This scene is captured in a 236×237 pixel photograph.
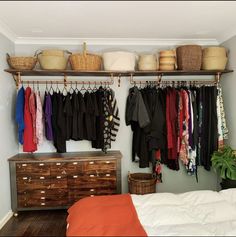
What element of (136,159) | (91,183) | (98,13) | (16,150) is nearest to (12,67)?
(16,150)

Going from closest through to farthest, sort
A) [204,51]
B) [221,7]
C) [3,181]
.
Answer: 1. [221,7]
2. [3,181]
3. [204,51]

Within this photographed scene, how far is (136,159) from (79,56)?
172 centimetres

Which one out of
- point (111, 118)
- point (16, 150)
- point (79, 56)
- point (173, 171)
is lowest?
point (173, 171)

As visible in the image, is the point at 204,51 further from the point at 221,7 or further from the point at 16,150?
the point at 16,150

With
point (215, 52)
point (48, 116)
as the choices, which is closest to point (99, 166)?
point (48, 116)

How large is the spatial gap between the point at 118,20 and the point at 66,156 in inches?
74.0

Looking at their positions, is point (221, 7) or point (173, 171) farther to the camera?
point (173, 171)

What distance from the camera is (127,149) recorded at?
3740mm

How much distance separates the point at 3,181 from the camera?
3.05 metres

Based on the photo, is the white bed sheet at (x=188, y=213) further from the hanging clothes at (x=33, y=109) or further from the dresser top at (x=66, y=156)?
the hanging clothes at (x=33, y=109)

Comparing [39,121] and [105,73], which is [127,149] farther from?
[39,121]

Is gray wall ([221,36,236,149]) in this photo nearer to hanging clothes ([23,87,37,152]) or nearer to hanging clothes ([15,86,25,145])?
hanging clothes ([23,87,37,152])

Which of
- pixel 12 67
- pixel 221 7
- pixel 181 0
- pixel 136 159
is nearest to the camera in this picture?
pixel 181 0

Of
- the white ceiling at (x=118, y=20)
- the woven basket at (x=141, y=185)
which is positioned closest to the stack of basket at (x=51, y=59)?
the white ceiling at (x=118, y=20)
